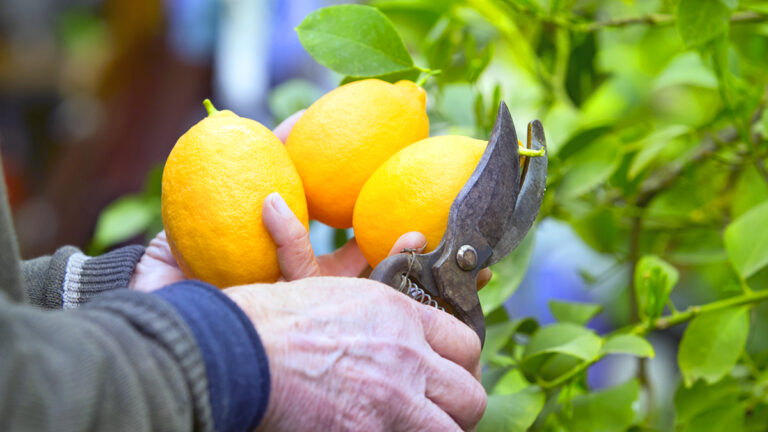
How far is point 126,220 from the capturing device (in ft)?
2.76

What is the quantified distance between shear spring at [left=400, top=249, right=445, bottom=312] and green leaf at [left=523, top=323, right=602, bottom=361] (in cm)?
11

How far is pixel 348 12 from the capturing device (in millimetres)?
555

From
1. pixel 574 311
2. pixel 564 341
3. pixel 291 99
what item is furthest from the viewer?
pixel 291 99

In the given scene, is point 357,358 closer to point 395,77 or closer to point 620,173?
point 395,77

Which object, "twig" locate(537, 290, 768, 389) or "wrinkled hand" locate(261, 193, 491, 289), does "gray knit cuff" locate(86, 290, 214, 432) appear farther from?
"twig" locate(537, 290, 768, 389)

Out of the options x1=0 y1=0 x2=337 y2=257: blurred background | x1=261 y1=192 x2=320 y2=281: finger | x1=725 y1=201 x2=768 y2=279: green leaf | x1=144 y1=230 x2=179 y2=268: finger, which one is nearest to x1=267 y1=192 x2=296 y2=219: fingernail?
x1=261 y1=192 x2=320 y2=281: finger

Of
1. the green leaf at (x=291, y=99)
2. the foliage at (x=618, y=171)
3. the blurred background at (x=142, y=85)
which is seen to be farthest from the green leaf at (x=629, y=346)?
the blurred background at (x=142, y=85)

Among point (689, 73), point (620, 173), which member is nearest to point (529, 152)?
point (620, 173)

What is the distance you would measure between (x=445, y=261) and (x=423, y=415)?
0.38ft

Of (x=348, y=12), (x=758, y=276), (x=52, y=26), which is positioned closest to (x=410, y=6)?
(x=348, y=12)

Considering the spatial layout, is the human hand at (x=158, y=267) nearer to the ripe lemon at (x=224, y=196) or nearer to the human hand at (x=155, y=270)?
the human hand at (x=155, y=270)

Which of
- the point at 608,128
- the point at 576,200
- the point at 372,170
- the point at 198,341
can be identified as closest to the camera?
the point at 198,341

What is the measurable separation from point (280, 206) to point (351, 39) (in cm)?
17

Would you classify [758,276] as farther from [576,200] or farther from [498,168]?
[498,168]
